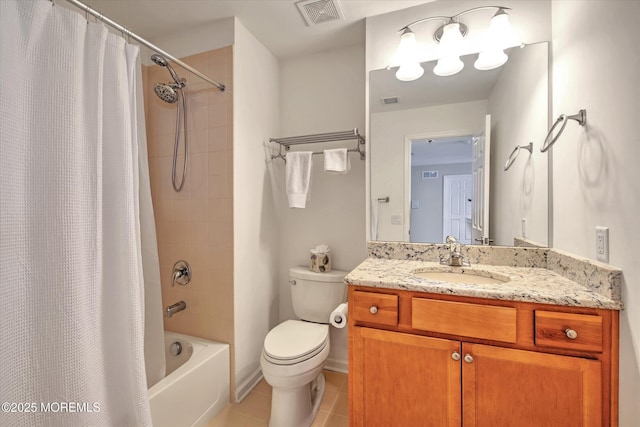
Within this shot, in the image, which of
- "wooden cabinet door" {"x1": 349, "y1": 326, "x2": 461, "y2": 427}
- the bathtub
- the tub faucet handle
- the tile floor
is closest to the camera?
"wooden cabinet door" {"x1": 349, "y1": 326, "x2": 461, "y2": 427}

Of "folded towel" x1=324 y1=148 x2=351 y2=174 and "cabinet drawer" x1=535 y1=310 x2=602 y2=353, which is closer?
"cabinet drawer" x1=535 y1=310 x2=602 y2=353

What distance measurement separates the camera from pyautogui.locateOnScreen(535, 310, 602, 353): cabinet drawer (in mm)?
890

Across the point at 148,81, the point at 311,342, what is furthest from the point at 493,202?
the point at 148,81

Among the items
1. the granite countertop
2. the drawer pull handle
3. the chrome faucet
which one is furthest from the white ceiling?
the drawer pull handle

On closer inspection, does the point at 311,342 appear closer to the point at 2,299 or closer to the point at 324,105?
the point at 2,299

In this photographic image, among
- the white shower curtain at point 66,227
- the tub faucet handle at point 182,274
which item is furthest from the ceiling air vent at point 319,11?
the tub faucet handle at point 182,274


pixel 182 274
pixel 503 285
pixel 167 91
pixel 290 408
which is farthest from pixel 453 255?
pixel 167 91

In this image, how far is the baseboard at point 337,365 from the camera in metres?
1.94

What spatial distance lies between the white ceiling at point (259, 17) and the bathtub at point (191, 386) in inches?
78.3

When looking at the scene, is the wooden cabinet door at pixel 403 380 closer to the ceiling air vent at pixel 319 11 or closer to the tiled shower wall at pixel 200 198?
the tiled shower wall at pixel 200 198

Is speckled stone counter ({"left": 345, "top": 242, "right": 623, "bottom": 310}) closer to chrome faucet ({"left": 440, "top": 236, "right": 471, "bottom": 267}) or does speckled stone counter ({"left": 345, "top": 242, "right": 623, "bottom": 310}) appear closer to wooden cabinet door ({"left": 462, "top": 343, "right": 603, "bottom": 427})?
chrome faucet ({"left": 440, "top": 236, "right": 471, "bottom": 267})

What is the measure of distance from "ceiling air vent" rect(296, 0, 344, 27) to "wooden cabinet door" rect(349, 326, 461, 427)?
1.71 m

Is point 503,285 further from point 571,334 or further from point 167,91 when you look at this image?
point 167,91

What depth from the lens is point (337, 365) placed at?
1.95 metres
